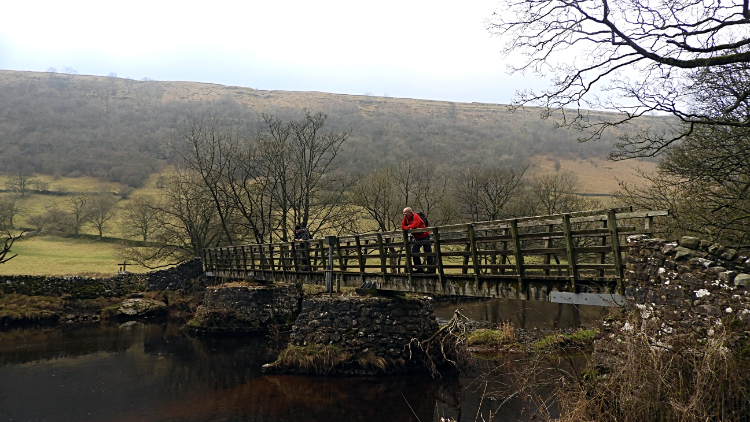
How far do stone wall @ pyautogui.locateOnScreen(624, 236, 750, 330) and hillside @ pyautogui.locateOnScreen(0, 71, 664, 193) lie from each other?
162 ft

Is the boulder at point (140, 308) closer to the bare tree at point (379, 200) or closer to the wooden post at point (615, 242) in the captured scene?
the bare tree at point (379, 200)

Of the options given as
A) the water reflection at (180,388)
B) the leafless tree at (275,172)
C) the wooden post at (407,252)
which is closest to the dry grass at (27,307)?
the water reflection at (180,388)

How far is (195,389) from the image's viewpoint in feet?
45.1

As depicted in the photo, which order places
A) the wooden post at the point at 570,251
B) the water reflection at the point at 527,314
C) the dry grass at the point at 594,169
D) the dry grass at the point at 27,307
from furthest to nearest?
1. the dry grass at the point at 594,169
2. the dry grass at the point at 27,307
3. the water reflection at the point at 527,314
4. the wooden post at the point at 570,251

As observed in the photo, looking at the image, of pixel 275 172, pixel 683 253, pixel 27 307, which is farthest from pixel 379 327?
pixel 27 307

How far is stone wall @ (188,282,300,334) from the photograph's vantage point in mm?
21750

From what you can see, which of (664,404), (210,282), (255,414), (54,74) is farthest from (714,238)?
(54,74)

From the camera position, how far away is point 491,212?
32.3 metres

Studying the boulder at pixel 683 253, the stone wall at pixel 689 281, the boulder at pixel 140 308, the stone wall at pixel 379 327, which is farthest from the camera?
the boulder at pixel 140 308

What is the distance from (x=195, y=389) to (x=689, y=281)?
1256 cm

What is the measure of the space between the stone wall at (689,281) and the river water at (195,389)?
7.30 feet

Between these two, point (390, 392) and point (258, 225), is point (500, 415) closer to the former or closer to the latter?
point (390, 392)

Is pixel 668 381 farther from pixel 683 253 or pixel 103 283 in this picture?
pixel 103 283

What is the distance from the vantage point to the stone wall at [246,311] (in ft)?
71.4
